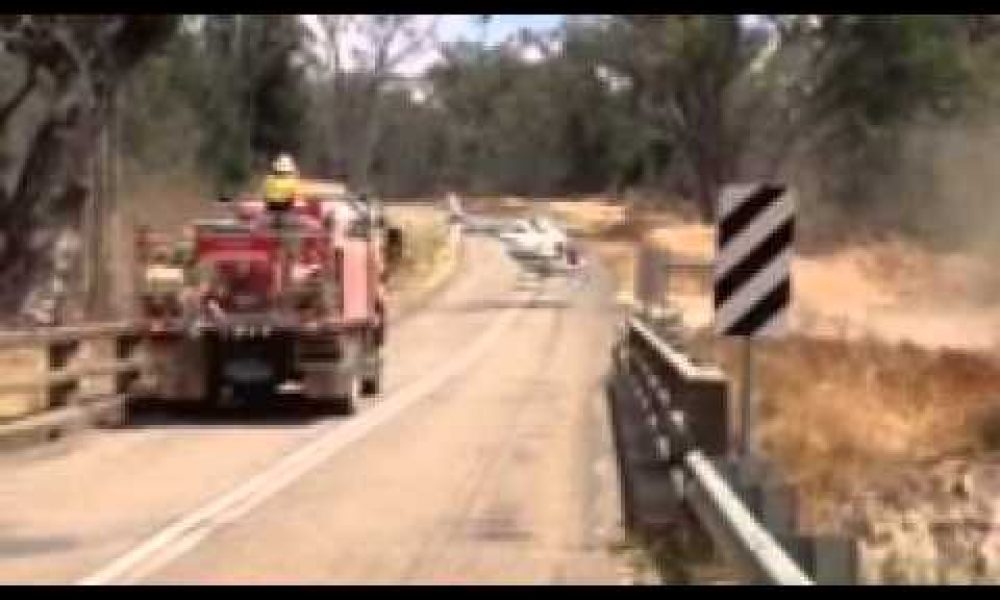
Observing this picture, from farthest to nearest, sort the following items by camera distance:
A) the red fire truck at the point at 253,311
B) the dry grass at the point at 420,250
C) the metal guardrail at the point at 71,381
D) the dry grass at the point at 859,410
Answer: the dry grass at the point at 420,250
the red fire truck at the point at 253,311
the dry grass at the point at 859,410
the metal guardrail at the point at 71,381

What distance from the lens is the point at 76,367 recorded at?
21.8 m

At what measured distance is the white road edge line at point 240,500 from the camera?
12.5 m

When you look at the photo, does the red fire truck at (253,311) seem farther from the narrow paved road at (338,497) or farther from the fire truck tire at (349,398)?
the narrow paved road at (338,497)

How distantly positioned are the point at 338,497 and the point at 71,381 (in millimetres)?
6259

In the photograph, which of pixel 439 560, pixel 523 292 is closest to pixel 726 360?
pixel 439 560

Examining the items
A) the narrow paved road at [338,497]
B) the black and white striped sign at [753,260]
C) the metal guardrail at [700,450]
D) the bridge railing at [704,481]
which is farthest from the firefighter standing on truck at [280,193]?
the black and white striped sign at [753,260]

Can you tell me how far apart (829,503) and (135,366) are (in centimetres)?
882

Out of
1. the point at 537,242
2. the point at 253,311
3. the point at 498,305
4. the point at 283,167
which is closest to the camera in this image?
the point at 253,311

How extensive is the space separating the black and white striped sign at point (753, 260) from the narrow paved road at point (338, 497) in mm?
1693

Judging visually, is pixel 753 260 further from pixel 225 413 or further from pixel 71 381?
pixel 225 413

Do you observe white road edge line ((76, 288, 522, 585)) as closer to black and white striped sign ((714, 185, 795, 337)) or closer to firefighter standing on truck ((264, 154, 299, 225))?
firefighter standing on truck ((264, 154, 299, 225))

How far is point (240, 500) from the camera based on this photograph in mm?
16062

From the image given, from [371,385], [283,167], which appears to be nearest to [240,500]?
[283,167]

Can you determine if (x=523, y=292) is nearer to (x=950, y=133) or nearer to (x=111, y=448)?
(x=950, y=133)
